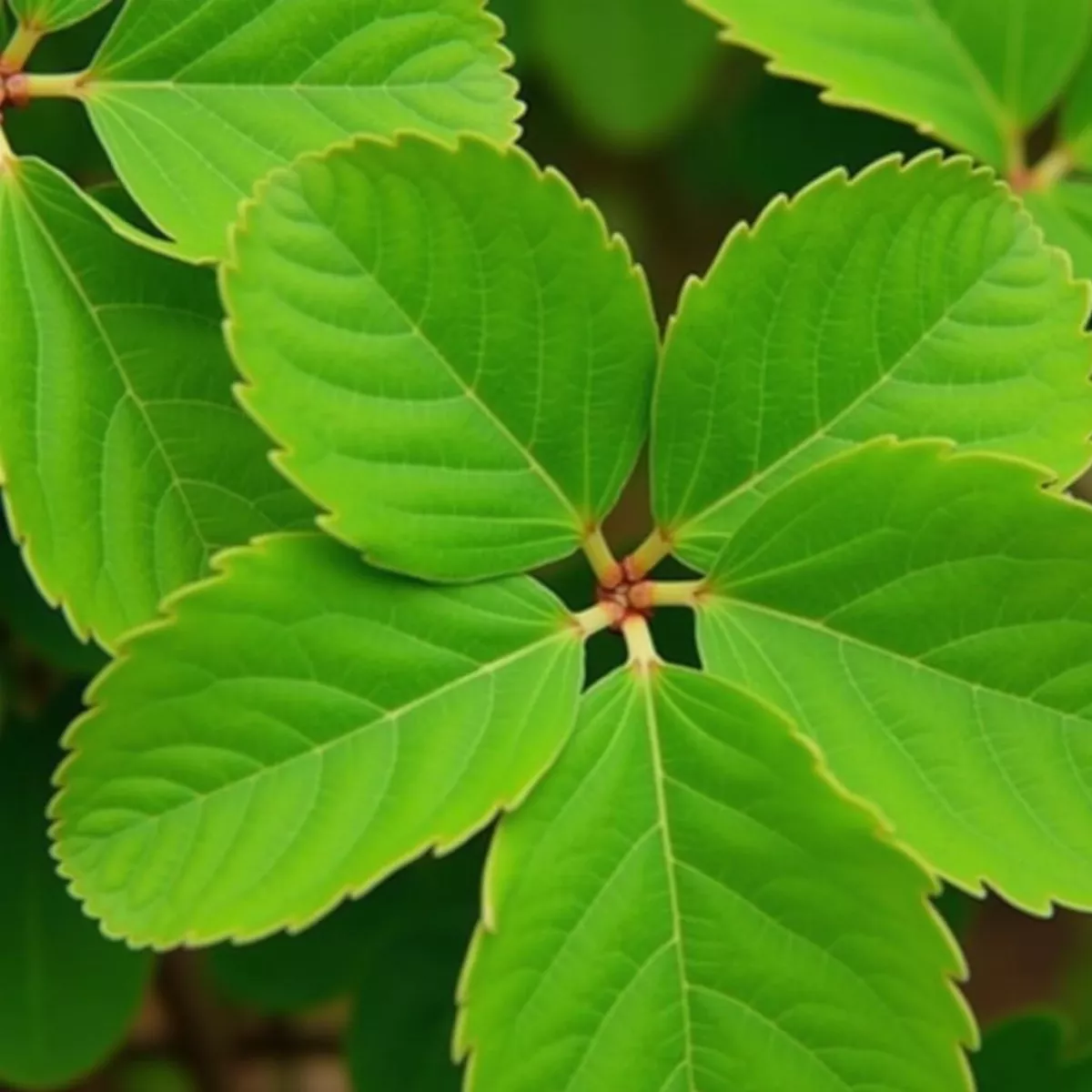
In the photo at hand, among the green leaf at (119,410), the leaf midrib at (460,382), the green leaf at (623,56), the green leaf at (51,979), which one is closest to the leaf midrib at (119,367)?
the green leaf at (119,410)

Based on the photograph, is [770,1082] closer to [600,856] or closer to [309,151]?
[600,856]

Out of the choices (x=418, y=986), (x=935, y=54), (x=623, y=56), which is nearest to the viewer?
(x=935, y=54)

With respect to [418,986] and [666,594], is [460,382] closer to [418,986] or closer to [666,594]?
[666,594]

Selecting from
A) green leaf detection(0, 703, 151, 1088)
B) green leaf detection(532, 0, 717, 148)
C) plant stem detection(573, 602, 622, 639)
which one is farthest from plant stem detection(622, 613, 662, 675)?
green leaf detection(532, 0, 717, 148)

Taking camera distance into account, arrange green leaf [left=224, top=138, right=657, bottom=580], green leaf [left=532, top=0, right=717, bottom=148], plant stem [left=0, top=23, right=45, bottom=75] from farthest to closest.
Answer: green leaf [left=532, top=0, right=717, bottom=148] < plant stem [left=0, top=23, right=45, bottom=75] < green leaf [left=224, top=138, right=657, bottom=580]

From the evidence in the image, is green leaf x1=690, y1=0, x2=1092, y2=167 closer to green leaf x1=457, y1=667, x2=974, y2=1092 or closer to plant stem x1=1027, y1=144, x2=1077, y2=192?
plant stem x1=1027, y1=144, x2=1077, y2=192

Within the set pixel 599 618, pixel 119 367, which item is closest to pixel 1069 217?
pixel 599 618

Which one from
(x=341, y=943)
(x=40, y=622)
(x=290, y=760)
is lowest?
(x=341, y=943)

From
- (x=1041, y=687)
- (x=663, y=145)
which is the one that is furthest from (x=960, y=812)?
(x=663, y=145)
